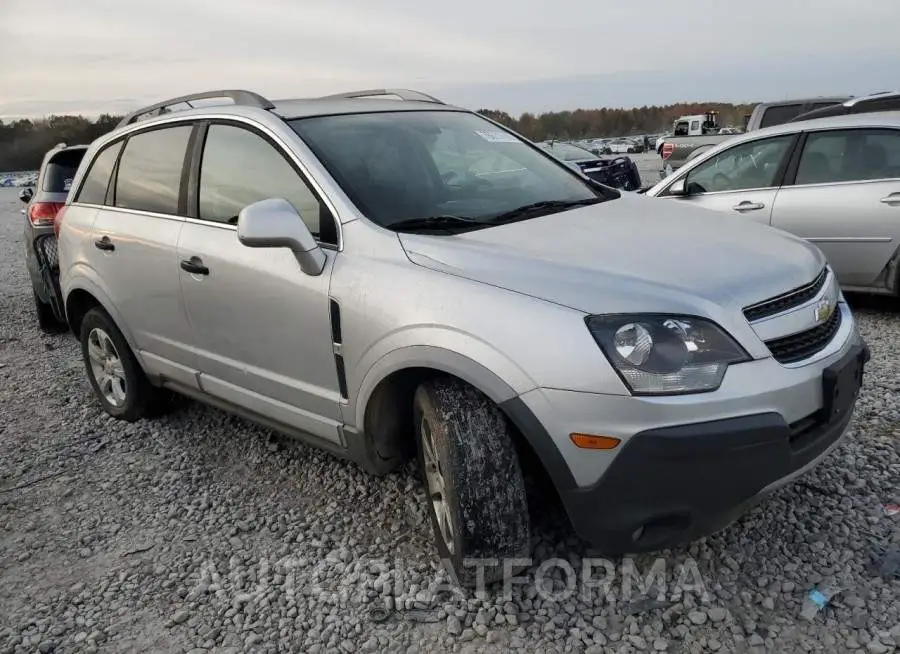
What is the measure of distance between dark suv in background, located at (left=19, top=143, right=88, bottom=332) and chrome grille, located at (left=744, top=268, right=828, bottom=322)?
5.85 metres

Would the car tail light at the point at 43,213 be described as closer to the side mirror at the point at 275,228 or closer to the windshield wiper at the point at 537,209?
the side mirror at the point at 275,228

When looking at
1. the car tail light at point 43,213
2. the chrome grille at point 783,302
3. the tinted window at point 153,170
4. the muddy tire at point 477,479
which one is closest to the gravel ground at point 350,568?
the muddy tire at point 477,479

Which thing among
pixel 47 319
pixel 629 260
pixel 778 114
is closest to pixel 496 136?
pixel 629 260

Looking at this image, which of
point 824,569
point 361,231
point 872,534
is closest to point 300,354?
point 361,231

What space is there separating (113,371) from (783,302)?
375cm

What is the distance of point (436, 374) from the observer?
2.53 meters

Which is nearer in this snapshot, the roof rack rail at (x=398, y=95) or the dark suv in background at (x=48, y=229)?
the roof rack rail at (x=398, y=95)

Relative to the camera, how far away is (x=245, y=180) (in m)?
3.24

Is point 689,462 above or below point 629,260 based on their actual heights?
below

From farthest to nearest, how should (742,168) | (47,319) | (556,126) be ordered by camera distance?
(556,126), (47,319), (742,168)

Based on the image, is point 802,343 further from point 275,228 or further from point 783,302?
point 275,228

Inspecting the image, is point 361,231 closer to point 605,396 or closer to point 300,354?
point 300,354

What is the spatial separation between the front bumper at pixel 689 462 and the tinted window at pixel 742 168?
4106mm

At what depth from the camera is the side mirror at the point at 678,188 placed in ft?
19.9
